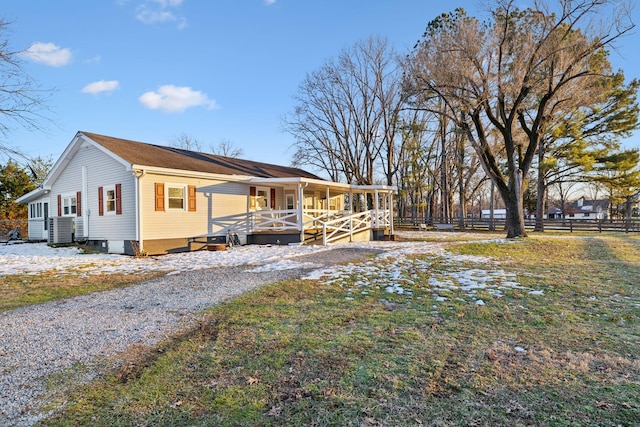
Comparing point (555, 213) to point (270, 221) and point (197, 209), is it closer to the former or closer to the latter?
point (270, 221)

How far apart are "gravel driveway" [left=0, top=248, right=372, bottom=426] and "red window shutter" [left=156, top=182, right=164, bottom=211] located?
534cm

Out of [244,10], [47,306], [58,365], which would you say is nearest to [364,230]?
[244,10]

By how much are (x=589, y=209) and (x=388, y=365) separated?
3314 inches

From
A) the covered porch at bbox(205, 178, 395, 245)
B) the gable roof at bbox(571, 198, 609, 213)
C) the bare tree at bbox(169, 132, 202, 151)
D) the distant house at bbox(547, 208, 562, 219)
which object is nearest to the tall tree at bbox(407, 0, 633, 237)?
the covered porch at bbox(205, 178, 395, 245)

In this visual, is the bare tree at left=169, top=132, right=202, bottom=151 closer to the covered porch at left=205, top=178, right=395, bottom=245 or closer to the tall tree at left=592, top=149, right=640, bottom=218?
the covered porch at left=205, top=178, right=395, bottom=245

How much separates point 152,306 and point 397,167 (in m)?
28.8

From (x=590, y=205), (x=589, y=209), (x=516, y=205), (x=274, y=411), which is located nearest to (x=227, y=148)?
(x=516, y=205)

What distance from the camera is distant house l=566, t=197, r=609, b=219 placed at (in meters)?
65.4

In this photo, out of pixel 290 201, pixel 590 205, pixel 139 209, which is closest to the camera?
pixel 139 209

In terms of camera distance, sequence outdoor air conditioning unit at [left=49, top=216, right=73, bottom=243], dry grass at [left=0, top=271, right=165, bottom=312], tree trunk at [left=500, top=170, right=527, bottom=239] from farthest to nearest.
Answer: tree trunk at [left=500, top=170, right=527, bottom=239]
outdoor air conditioning unit at [left=49, top=216, right=73, bottom=243]
dry grass at [left=0, top=271, right=165, bottom=312]

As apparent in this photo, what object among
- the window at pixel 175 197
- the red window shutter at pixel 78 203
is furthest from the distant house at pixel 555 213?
the red window shutter at pixel 78 203

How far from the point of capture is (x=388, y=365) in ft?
10.5

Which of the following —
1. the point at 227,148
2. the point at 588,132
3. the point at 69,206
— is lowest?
the point at 69,206

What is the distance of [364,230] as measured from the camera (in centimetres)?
1803
